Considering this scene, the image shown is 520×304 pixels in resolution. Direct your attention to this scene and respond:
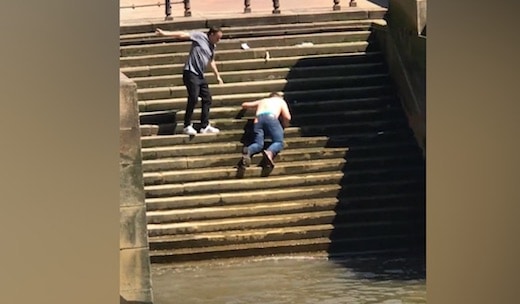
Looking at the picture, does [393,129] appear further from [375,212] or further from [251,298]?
[251,298]

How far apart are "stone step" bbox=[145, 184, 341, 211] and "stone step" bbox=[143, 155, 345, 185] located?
188mm

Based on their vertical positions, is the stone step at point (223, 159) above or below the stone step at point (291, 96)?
below

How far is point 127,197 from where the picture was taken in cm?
707

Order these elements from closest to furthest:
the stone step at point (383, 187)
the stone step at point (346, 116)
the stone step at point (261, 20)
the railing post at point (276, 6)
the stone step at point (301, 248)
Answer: the stone step at point (301, 248) → the stone step at point (383, 187) → the stone step at point (346, 116) → the stone step at point (261, 20) → the railing post at point (276, 6)

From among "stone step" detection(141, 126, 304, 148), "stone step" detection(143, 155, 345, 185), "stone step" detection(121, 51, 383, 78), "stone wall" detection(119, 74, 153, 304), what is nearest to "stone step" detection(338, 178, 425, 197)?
"stone step" detection(143, 155, 345, 185)

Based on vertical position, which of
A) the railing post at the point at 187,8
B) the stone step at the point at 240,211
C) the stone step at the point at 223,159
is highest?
the railing post at the point at 187,8

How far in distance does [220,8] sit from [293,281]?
23.5 feet

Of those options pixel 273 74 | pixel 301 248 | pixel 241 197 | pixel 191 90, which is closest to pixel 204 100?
pixel 191 90

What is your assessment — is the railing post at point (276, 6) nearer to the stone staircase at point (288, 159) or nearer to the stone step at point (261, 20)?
the stone step at point (261, 20)

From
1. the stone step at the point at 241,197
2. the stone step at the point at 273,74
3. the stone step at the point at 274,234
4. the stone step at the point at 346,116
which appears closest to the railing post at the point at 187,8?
the stone step at the point at 273,74

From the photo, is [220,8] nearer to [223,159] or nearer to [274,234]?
[223,159]

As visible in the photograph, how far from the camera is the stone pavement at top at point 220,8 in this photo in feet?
47.6

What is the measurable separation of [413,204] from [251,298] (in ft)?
8.25

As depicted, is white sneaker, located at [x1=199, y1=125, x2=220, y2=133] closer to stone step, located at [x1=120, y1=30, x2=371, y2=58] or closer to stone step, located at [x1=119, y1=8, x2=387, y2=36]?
stone step, located at [x1=120, y1=30, x2=371, y2=58]
